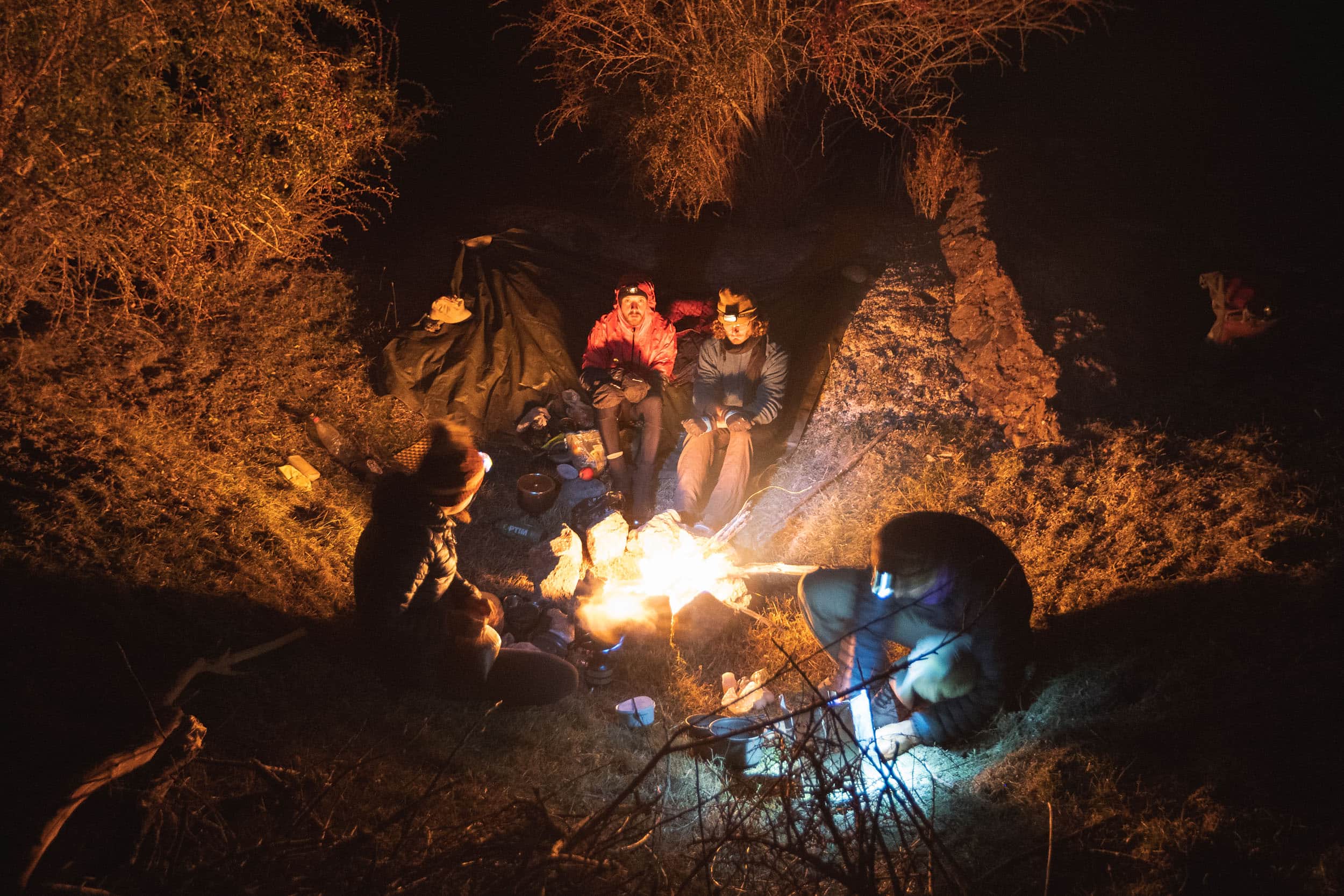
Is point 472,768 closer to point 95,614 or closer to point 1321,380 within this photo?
point 95,614

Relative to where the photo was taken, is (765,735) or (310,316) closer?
(765,735)

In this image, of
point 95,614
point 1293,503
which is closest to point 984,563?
point 1293,503

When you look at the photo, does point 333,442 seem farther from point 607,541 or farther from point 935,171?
point 935,171

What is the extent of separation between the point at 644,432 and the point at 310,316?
3798 mm

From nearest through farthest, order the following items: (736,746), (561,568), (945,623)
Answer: (945,623) < (736,746) < (561,568)

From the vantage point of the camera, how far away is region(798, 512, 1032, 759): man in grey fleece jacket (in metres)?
3.14

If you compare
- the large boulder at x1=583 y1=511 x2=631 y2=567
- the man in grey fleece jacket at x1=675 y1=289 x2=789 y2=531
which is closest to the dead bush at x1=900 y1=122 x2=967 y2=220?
the man in grey fleece jacket at x1=675 y1=289 x2=789 y2=531

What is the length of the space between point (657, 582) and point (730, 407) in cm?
208

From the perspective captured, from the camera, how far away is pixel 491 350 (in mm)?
6535

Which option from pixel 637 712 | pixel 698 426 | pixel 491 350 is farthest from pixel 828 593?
pixel 491 350

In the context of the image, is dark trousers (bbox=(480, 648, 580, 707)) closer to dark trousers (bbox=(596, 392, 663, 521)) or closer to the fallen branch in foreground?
the fallen branch in foreground

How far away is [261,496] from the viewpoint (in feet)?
15.6

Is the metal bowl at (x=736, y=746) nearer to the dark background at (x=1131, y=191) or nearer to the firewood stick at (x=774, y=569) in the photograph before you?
the firewood stick at (x=774, y=569)

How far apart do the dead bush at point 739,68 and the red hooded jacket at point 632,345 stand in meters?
2.60
